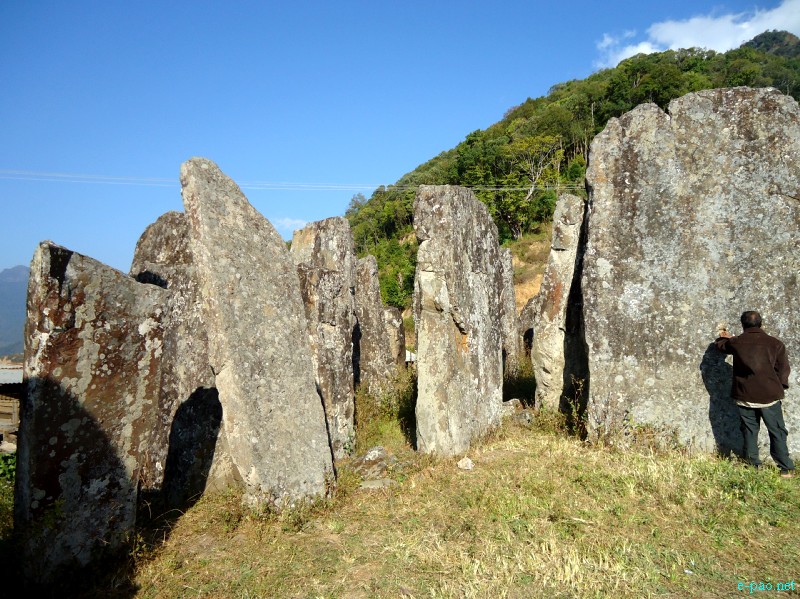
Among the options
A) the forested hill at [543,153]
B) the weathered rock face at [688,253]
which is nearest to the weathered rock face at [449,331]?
the weathered rock face at [688,253]

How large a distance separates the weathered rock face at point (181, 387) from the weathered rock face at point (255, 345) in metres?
1.04

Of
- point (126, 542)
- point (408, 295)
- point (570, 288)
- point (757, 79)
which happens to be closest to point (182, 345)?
point (126, 542)

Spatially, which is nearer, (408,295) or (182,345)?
(182,345)

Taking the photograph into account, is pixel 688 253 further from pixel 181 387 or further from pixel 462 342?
pixel 181 387

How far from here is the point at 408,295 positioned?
127ft

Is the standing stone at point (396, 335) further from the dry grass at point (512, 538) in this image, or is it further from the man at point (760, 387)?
the man at point (760, 387)

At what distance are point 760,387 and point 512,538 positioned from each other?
10.8 ft

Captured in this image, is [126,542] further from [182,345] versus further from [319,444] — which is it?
[182,345]

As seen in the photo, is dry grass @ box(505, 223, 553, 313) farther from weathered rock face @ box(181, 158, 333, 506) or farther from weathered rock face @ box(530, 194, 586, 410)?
weathered rock face @ box(181, 158, 333, 506)

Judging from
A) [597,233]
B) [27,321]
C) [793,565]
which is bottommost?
[793,565]

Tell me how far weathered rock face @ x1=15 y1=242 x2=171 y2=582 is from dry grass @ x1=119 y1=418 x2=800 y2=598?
0.60 metres

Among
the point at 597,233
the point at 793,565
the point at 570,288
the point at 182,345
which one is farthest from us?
the point at 570,288

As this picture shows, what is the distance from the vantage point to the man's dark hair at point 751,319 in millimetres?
6035

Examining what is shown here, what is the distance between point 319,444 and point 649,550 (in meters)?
3.08
